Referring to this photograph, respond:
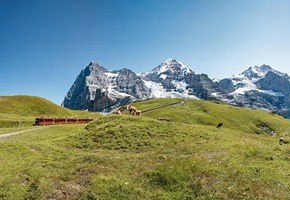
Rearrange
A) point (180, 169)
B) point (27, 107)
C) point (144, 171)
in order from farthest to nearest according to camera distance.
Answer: point (27, 107)
point (144, 171)
point (180, 169)

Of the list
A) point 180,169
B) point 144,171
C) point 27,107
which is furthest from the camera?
point 27,107

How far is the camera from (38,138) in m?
50.6

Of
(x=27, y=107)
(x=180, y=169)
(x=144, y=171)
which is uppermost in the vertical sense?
(x=27, y=107)

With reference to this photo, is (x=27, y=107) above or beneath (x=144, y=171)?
above

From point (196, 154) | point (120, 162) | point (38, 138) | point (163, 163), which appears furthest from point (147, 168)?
point (38, 138)

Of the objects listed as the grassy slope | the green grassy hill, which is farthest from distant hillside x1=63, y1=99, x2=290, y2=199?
the green grassy hill

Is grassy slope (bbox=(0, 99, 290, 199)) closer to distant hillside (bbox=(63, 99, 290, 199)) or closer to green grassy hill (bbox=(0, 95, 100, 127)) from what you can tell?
distant hillside (bbox=(63, 99, 290, 199))

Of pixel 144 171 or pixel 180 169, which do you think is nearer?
pixel 180 169

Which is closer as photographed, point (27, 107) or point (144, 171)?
point (144, 171)

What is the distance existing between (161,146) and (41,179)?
63.7 ft

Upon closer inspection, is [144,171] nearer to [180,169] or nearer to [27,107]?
[180,169]

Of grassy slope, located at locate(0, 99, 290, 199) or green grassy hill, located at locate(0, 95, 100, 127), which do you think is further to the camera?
green grassy hill, located at locate(0, 95, 100, 127)

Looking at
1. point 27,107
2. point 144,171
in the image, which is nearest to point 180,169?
point 144,171

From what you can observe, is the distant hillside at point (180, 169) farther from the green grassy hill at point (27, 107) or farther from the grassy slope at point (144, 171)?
the green grassy hill at point (27, 107)
